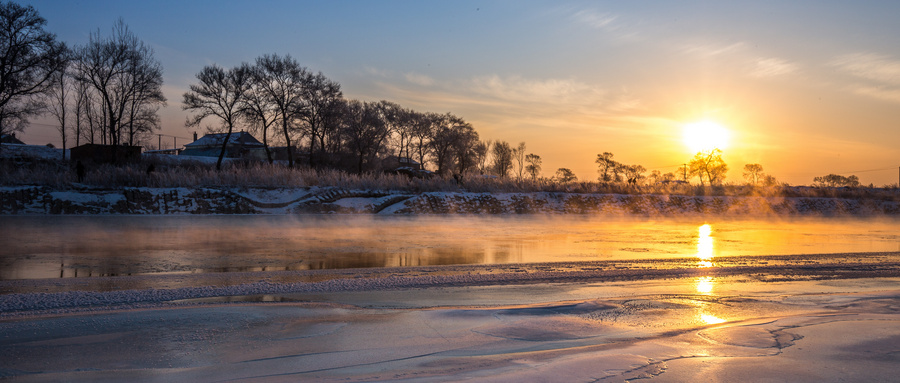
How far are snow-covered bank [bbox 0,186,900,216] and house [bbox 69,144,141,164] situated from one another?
2872 centimetres

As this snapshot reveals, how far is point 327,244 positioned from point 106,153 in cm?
4681

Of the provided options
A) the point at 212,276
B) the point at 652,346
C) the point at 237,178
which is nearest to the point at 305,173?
the point at 237,178

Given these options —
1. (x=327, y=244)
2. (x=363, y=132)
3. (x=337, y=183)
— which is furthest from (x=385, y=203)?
(x=363, y=132)

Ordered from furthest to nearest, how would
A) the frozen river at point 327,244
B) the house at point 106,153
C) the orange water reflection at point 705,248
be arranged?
the house at point 106,153
the orange water reflection at point 705,248
the frozen river at point 327,244

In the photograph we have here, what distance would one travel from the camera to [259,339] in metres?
4.36

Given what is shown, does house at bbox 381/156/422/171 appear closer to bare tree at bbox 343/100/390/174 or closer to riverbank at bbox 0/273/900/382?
bare tree at bbox 343/100/390/174

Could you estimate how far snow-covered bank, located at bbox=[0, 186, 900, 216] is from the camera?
18.9 m

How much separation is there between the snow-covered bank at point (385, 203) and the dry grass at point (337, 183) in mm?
835

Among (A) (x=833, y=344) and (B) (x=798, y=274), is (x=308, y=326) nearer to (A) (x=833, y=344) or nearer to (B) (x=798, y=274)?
(A) (x=833, y=344)

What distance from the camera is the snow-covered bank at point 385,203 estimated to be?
18.9 m

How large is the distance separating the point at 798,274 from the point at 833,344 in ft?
14.8

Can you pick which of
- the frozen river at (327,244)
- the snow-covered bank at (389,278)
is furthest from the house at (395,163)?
the snow-covered bank at (389,278)

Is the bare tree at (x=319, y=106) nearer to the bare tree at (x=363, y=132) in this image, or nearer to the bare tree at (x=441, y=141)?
the bare tree at (x=363, y=132)

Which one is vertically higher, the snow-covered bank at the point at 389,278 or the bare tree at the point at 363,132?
the bare tree at the point at 363,132
